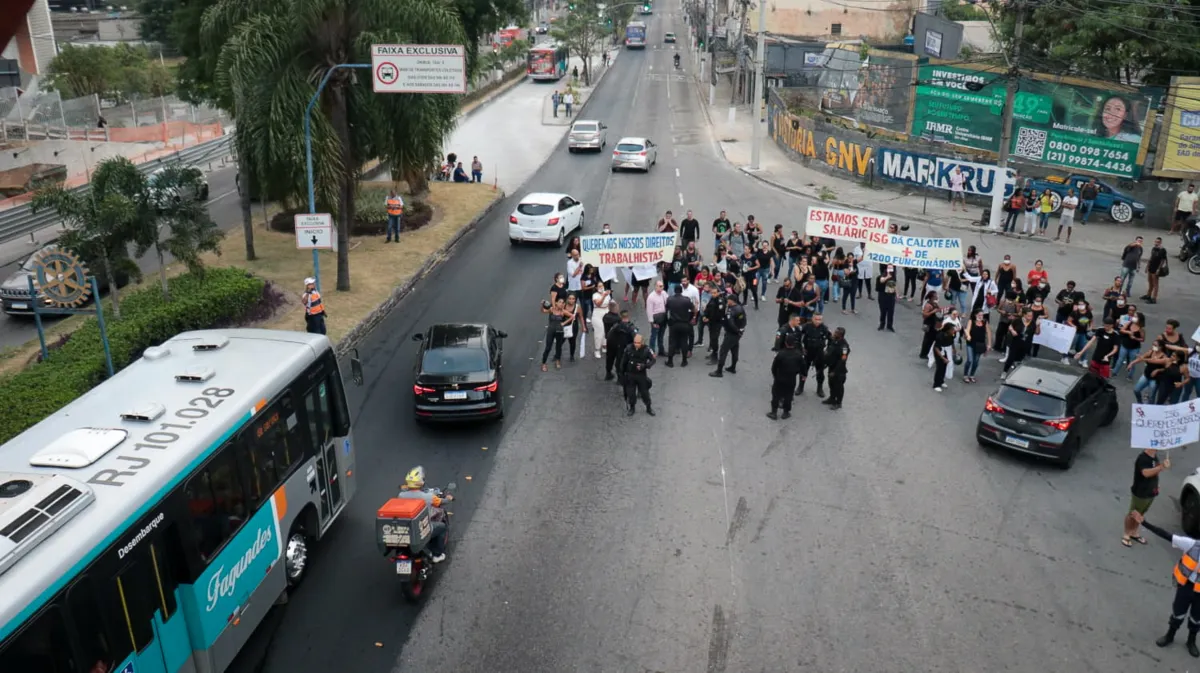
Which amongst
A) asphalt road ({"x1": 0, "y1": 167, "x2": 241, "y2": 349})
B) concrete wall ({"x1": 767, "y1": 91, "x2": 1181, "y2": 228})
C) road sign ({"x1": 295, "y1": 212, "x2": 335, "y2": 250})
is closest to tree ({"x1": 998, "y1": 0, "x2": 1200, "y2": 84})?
concrete wall ({"x1": 767, "y1": 91, "x2": 1181, "y2": 228})

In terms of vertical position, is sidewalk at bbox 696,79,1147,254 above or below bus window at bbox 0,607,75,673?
below

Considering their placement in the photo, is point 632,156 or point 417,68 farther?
point 632,156

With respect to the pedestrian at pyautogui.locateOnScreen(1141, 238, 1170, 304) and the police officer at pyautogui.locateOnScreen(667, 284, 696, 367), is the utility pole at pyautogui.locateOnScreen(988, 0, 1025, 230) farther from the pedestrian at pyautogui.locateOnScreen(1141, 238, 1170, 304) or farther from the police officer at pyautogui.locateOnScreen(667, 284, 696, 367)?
the police officer at pyautogui.locateOnScreen(667, 284, 696, 367)

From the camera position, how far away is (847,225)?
2239cm

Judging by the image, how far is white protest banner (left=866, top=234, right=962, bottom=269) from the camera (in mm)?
20688

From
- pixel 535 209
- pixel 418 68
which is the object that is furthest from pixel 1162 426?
pixel 535 209

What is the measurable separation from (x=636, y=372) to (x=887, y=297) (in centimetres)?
740

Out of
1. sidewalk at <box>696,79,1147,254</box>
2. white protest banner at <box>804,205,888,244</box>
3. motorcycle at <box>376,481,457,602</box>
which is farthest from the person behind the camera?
sidewalk at <box>696,79,1147,254</box>

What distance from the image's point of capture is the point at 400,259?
2614cm

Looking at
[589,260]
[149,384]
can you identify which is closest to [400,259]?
[589,260]

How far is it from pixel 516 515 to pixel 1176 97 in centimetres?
2775

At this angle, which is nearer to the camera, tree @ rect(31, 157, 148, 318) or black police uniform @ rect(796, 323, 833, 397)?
black police uniform @ rect(796, 323, 833, 397)

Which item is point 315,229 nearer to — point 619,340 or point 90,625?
point 619,340

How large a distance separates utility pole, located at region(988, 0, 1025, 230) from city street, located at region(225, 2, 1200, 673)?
13.0m
